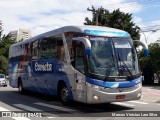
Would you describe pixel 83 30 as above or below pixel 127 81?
above

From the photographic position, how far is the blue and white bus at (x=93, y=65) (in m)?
12.4

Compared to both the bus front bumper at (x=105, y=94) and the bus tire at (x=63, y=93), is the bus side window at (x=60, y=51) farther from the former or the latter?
the bus front bumper at (x=105, y=94)

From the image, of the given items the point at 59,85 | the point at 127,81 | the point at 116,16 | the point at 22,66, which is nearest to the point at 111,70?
the point at 127,81

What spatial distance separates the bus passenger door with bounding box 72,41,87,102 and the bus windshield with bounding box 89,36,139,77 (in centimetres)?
44

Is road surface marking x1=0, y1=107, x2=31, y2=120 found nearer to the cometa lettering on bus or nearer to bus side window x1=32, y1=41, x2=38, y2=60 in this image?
the cometa lettering on bus

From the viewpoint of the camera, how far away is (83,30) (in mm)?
13367

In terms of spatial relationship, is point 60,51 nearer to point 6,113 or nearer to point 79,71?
point 79,71

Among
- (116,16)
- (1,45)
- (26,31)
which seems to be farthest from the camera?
(26,31)

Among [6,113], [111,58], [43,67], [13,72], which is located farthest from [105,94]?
[13,72]

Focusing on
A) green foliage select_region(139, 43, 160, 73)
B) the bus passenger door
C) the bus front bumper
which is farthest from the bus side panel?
green foliage select_region(139, 43, 160, 73)

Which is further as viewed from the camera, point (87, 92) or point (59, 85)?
point (59, 85)

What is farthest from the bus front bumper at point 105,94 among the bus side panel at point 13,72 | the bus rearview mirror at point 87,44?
the bus side panel at point 13,72

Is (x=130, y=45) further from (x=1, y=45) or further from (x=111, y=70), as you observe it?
(x=1, y=45)

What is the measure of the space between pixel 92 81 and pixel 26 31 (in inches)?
4911
